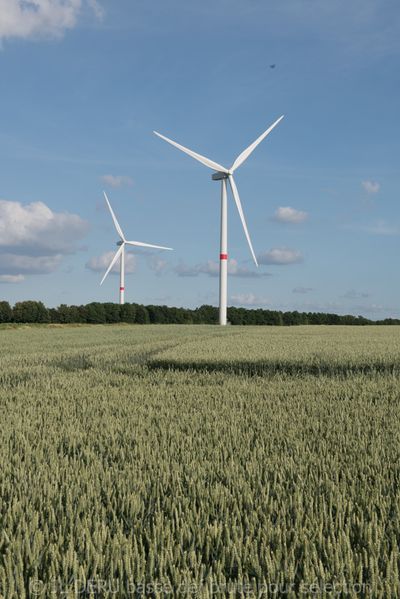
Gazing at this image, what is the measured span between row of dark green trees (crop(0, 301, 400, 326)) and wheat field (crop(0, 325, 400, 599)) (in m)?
88.2

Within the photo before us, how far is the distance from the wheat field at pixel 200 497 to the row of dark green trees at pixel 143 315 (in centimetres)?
8820

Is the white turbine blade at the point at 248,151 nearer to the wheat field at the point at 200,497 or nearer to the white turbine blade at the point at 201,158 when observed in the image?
the white turbine blade at the point at 201,158

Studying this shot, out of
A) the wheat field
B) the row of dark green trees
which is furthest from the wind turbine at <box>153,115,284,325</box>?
the wheat field

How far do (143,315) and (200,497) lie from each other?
103m

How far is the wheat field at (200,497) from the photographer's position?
311 centimetres

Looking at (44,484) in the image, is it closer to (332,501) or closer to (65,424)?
(332,501)

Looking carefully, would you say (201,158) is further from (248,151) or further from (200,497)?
(200,497)

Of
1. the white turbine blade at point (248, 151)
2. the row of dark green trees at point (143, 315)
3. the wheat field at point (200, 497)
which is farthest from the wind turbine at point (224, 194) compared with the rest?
the wheat field at point (200, 497)

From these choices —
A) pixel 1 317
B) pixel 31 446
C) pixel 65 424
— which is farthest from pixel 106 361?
pixel 1 317

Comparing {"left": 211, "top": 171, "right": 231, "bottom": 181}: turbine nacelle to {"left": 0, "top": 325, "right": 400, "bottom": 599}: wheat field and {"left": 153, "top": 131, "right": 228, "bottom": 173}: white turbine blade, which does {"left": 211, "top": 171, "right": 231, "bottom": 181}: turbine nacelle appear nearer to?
{"left": 153, "top": 131, "right": 228, "bottom": 173}: white turbine blade

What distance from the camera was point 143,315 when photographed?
107 m

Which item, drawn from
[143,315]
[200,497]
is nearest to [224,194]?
[143,315]

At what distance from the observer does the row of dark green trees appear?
94062 millimetres

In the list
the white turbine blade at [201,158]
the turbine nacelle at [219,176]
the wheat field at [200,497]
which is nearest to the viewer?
the wheat field at [200,497]
